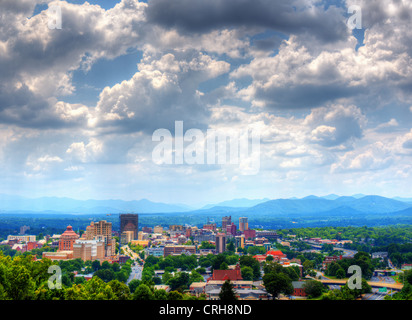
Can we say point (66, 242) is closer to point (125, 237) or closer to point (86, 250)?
point (86, 250)

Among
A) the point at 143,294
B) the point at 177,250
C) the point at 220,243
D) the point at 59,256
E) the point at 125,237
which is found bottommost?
the point at 125,237

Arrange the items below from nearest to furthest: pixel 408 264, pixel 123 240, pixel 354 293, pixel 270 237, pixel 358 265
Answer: pixel 354 293 < pixel 358 265 < pixel 408 264 < pixel 123 240 < pixel 270 237

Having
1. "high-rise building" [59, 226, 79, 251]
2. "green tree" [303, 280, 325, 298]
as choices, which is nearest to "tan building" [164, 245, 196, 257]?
"high-rise building" [59, 226, 79, 251]

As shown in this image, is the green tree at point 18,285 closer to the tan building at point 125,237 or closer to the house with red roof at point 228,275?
the house with red roof at point 228,275

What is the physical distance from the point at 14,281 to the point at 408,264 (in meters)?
35.6

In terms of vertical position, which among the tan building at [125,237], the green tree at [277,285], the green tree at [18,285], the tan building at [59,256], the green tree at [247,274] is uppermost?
the green tree at [18,285]

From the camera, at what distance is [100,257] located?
41188 mm

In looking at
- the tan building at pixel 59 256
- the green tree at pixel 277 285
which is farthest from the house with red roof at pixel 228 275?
the tan building at pixel 59 256

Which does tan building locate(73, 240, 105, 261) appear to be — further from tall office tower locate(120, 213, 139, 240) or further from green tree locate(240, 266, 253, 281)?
tall office tower locate(120, 213, 139, 240)

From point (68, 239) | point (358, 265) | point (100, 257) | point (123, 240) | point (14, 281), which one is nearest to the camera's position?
point (14, 281)

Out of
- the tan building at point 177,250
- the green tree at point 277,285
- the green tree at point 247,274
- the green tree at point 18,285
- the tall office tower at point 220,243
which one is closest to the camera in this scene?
the green tree at point 18,285

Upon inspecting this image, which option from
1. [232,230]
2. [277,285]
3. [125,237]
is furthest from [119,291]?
[232,230]
